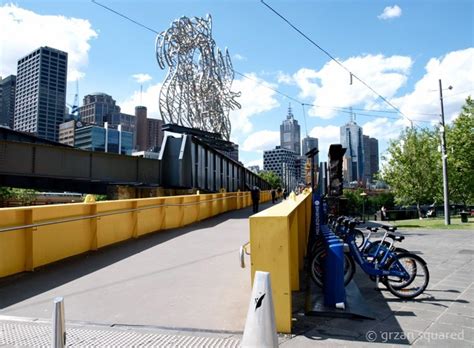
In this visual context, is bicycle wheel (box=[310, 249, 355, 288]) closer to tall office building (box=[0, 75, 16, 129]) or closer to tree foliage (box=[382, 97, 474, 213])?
tree foliage (box=[382, 97, 474, 213])

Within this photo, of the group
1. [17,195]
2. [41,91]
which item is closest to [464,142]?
[17,195]

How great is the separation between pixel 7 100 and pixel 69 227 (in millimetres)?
128944

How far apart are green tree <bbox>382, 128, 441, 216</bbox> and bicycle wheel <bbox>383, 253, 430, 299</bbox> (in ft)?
139

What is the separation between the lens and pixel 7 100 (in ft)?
379

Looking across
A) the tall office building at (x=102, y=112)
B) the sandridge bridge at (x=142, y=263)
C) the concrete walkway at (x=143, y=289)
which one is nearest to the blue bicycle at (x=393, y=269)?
the sandridge bridge at (x=142, y=263)

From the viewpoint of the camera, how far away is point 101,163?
26.8m

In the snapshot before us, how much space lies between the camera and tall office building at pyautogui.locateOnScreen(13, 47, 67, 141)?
107688 millimetres

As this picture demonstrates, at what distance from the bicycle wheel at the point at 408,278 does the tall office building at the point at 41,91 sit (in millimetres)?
115230

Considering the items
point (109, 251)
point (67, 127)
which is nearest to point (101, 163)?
point (109, 251)

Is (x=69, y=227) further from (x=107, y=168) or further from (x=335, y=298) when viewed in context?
(x=107, y=168)

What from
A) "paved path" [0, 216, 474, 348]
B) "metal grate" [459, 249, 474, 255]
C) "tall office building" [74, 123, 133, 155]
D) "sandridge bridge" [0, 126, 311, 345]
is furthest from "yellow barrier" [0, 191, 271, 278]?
"tall office building" [74, 123, 133, 155]

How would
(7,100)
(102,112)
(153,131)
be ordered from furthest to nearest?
(153,131), (102,112), (7,100)

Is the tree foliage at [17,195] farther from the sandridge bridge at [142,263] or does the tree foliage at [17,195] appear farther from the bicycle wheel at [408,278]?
the bicycle wheel at [408,278]

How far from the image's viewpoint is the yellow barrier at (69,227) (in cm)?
676
